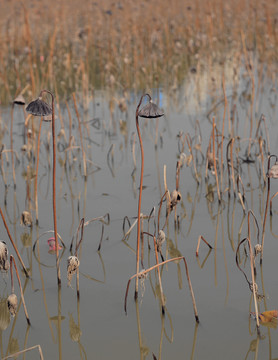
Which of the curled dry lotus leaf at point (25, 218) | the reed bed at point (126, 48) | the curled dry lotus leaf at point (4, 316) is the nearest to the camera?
the curled dry lotus leaf at point (4, 316)

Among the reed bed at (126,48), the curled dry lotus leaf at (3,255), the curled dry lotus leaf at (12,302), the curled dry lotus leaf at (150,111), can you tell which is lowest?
the curled dry lotus leaf at (12,302)

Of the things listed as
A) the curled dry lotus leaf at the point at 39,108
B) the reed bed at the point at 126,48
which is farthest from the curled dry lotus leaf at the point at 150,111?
the reed bed at the point at 126,48

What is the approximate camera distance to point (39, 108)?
2.31 meters

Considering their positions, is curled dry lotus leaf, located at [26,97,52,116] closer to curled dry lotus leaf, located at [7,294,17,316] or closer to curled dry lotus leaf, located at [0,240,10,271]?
curled dry lotus leaf, located at [0,240,10,271]

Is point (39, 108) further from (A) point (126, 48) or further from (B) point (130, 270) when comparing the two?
(A) point (126, 48)

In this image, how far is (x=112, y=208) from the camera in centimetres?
342

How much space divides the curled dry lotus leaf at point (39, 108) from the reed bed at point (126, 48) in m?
1.99

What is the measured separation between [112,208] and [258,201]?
0.77m

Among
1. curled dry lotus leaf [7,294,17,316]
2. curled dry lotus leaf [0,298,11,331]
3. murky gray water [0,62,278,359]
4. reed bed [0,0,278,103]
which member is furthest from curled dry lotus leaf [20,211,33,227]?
reed bed [0,0,278,103]

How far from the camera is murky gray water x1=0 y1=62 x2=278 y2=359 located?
2152 millimetres

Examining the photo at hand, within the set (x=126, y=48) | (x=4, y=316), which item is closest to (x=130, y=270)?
(x=4, y=316)

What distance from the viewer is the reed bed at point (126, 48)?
252 inches

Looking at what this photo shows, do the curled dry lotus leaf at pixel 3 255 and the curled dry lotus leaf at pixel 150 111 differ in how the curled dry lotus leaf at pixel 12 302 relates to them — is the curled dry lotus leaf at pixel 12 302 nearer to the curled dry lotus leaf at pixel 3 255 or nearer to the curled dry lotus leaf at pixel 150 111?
the curled dry lotus leaf at pixel 3 255

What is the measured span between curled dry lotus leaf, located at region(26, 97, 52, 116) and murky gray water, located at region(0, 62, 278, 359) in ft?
2.32
